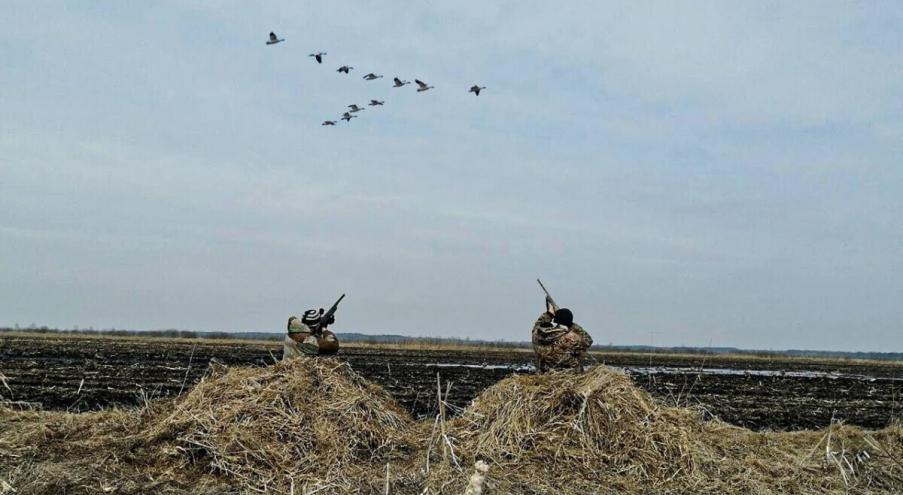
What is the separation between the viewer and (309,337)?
33.8ft

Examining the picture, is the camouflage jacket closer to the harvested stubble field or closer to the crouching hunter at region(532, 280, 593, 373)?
the crouching hunter at region(532, 280, 593, 373)

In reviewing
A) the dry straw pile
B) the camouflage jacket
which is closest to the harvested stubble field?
the camouflage jacket

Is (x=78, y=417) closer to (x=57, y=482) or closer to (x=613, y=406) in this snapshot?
(x=57, y=482)

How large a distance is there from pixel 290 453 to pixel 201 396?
147 centimetres

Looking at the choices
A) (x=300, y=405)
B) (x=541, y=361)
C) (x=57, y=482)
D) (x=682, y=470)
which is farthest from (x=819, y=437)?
(x=57, y=482)

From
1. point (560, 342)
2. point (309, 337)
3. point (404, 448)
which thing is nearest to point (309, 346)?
point (309, 337)

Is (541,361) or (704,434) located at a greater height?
(541,361)

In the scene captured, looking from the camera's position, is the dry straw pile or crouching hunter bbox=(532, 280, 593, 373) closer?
the dry straw pile

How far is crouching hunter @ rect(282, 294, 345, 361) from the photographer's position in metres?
10.3

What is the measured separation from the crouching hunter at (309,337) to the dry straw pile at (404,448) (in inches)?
29.1

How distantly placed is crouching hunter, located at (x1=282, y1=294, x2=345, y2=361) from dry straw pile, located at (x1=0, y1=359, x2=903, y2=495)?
29.1 inches

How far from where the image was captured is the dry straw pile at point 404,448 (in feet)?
25.3

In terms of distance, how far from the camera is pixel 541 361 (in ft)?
31.8

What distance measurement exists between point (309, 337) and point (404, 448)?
2.23 meters
